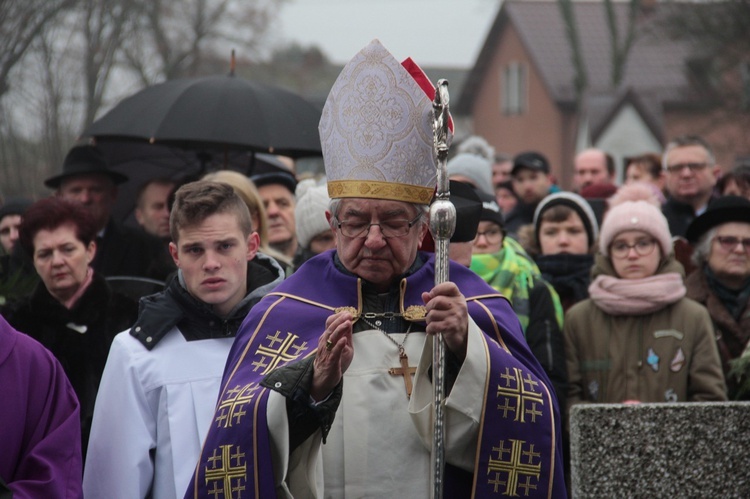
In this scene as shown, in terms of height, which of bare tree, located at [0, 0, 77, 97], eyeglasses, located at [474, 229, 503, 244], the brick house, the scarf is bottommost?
the scarf

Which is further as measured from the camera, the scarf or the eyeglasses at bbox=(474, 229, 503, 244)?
the eyeglasses at bbox=(474, 229, 503, 244)

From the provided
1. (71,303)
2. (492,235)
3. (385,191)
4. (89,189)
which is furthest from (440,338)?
(89,189)

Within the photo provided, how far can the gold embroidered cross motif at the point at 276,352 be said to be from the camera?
4414mm

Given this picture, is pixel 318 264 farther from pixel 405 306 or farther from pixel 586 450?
pixel 586 450

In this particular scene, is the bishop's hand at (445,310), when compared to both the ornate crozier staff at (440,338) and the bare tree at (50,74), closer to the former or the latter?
the ornate crozier staff at (440,338)

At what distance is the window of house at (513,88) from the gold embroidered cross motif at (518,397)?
49613 mm

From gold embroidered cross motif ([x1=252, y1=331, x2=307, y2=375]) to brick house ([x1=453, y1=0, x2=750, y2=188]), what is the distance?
32.2m

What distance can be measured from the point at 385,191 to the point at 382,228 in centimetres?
14

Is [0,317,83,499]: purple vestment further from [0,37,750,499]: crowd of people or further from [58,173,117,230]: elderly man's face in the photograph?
[58,173,117,230]: elderly man's face

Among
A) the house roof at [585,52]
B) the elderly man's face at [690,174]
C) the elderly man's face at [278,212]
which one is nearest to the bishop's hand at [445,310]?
the elderly man's face at [278,212]

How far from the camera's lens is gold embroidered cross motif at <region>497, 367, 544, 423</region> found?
13.9ft

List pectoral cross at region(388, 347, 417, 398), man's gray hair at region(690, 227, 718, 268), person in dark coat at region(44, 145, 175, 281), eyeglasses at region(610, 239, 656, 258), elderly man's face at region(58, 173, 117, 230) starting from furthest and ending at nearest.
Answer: elderly man's face at region(58, 173, 117, 230) < person in dark coat at region(44, 145, 175, 281) < man's gray hair at region(690, 227, 718, 268) < eyeglasses at region(610, 239, 656, 258) < pectoral cross at region(388, 347, 417, 398)

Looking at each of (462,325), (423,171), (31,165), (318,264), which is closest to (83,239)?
(318,264)

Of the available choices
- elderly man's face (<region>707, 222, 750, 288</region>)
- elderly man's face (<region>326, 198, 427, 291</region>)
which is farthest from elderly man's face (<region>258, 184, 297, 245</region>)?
elderly man's face (<region>326, 198, 427, 291</region>)
